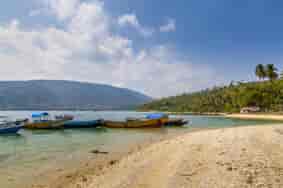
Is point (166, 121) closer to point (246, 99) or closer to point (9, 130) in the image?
point (9, 130)

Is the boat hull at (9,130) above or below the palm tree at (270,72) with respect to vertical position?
below

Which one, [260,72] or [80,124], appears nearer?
[80,124]

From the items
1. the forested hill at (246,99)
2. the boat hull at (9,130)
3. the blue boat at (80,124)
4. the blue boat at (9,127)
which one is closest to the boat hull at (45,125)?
the blue boat at (80,124)

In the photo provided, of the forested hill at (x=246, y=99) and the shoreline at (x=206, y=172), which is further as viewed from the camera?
the forested hill at (x=246, y=99)

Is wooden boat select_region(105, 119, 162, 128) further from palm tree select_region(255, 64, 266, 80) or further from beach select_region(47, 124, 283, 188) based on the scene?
palm tree select_region(255, 64, 266, 80)

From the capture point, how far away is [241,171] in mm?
6387

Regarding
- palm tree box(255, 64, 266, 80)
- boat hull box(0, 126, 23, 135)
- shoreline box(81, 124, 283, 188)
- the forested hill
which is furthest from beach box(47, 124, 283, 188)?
palm tree box(255, 64, 266, 80)

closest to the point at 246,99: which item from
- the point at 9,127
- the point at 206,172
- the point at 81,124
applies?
the point at 81,124

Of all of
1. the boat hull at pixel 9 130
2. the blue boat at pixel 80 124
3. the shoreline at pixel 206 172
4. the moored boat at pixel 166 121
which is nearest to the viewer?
the shoreline at pixel 206 172

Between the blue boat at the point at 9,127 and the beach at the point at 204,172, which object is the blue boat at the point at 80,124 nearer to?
the blue boat at the point at 9,127

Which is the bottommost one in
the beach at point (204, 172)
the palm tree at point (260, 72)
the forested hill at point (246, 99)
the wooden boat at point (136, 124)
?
the wooden boat at point (136, 124)

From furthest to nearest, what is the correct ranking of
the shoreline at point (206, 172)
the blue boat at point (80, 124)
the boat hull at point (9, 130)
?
the blue boat at point (80, 124), the boat hull at point (9, 130), the shoreline at point (206, 172)

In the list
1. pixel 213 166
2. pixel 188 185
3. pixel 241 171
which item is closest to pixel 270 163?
pixel 241 171

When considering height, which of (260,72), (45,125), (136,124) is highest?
(260,72)
